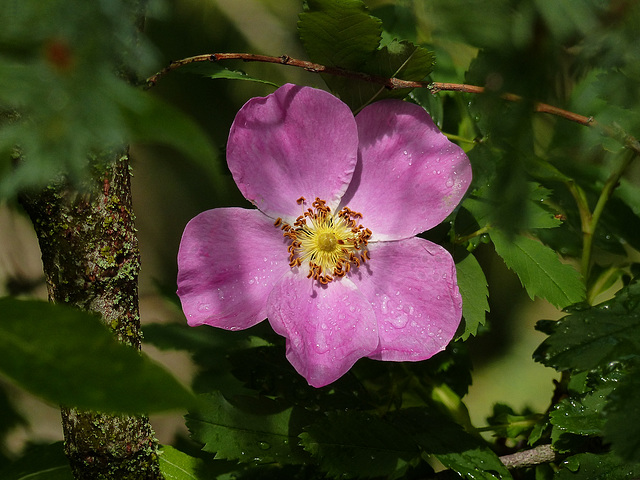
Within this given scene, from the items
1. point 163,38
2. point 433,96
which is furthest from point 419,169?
point 163,38

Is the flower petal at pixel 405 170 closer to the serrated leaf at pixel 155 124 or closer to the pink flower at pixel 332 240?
the pink flower at pixel 332 240

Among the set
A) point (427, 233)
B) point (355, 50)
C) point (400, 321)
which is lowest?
point (400, 321)

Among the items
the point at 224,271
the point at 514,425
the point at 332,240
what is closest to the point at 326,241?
the point at 332,240

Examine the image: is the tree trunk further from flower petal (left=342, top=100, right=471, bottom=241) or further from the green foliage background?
flower petal (left=342, top=100, right=471, bottom=241)

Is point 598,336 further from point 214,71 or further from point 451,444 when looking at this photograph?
point 214,71

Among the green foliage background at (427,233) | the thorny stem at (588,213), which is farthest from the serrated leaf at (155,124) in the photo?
the thorny stem at (588,213)

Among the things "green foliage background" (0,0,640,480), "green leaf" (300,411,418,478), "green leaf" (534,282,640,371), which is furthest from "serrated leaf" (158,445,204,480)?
"green leaf" (534,282,640,371)
